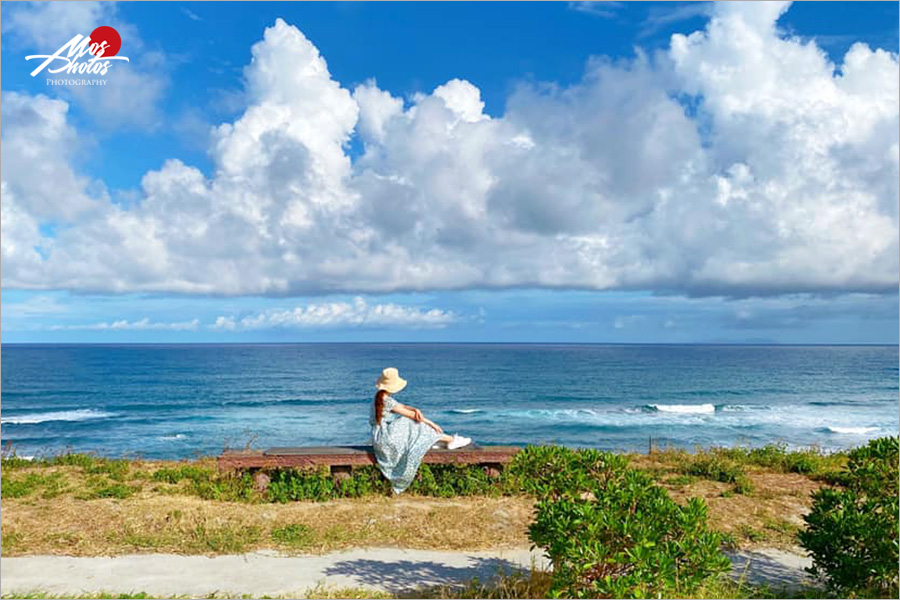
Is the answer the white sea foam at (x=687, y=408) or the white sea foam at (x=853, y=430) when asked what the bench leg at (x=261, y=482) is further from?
the white sea foam at (x=687, y=408)

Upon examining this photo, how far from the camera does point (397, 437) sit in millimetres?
10086

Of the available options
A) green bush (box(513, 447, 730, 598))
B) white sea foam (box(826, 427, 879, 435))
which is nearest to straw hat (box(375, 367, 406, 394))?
green bush (box(513, 447, 730, 598))

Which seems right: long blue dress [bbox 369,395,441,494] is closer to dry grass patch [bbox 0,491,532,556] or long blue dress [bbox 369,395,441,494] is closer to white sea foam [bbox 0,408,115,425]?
dry grass patch [bbox 0,491,532,556]

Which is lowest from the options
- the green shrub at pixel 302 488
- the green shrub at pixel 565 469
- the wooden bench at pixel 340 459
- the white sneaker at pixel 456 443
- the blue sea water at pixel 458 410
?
the blue sea water at pixel 458 410

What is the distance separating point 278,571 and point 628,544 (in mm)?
3656

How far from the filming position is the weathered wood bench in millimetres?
10305

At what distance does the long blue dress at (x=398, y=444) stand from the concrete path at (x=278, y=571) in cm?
233

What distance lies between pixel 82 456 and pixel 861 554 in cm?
1309

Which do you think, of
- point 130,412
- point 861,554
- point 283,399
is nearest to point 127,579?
point 861,554

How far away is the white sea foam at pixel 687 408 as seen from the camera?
49.0m

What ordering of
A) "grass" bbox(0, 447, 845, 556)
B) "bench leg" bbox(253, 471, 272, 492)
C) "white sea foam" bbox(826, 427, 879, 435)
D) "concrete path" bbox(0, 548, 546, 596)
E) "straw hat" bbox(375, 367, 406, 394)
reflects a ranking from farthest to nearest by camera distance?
"white sea foam" bbox(826, 427, 879, 435), "bench leg" bbox(253, 471, 272, 492), "straw hat" bbox(375, 367, 406, 394), "grass" bbox(0, 447, 845, 556), "concrete path" bbox(0, 548, 546, 596)

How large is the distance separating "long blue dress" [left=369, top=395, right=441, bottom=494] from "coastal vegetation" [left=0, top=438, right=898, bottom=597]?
10.4 inches

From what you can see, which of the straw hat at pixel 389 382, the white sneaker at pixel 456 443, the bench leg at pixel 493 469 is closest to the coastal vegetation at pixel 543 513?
the bench leg at pixel 493 469

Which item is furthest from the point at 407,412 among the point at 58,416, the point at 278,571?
the point at 58,416
